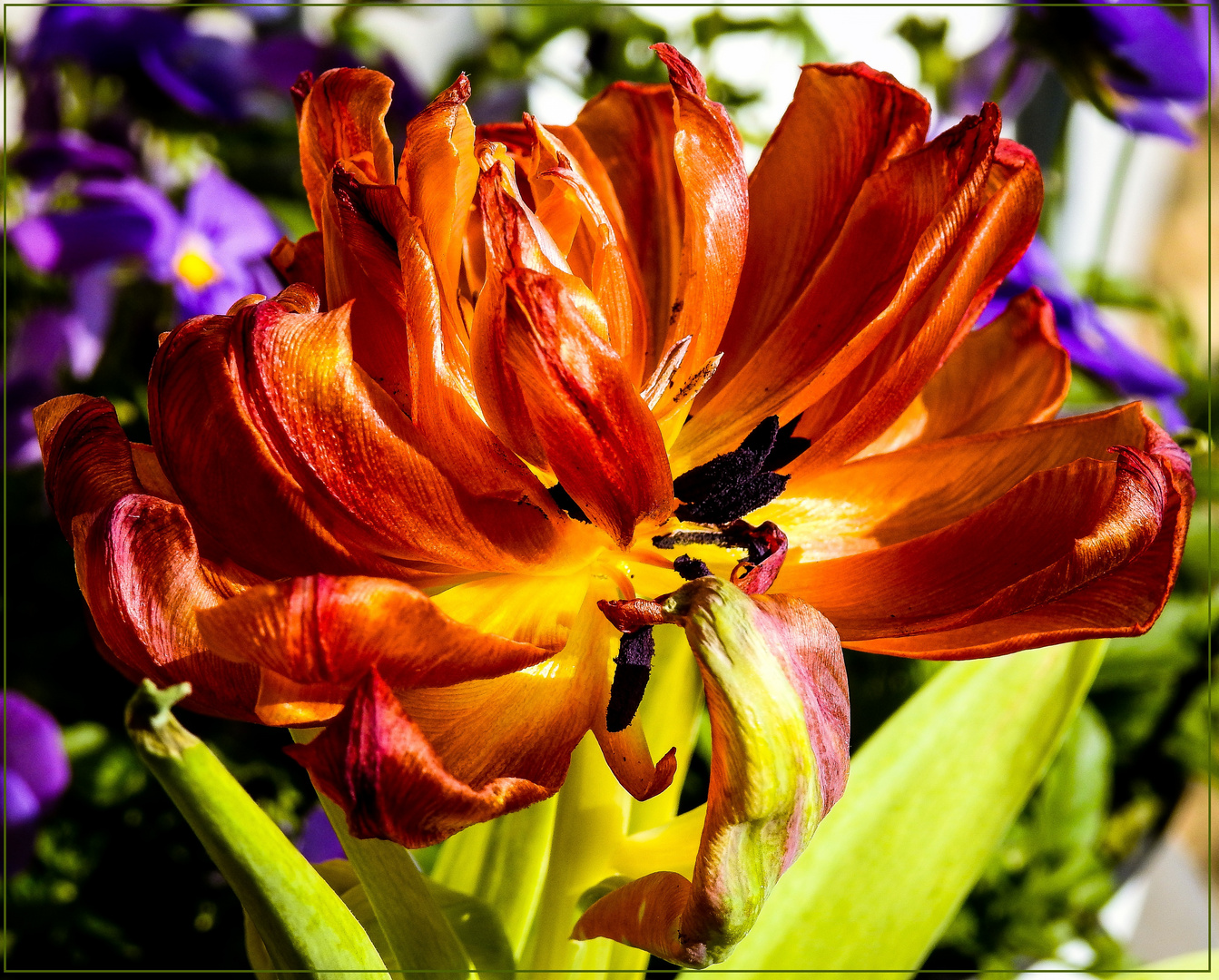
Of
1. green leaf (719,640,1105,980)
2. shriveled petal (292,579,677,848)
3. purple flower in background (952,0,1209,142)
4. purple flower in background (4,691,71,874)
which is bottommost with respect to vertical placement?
purple flower in background (4,691,71,874)

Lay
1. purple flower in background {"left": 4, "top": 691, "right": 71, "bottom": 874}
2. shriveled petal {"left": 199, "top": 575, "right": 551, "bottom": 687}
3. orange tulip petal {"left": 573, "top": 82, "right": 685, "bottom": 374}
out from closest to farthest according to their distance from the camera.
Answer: shriveled petal {"left": 199, "top": 575, "right": 551, "bottom": 687}
orange tulip petal {"left": 573, "top": 82, "right": 685, "bottom": 374}
purple flower in background {"left": 4, "top": 691, "right": 71, "bottom": 874}

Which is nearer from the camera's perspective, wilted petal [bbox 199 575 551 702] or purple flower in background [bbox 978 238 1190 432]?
wilted petal [bbox 199 575 551 702]

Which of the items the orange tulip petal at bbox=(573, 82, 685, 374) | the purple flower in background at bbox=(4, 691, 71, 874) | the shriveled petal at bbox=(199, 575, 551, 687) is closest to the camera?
the shriveled petal at bbox=(199, 575, 551, 687)

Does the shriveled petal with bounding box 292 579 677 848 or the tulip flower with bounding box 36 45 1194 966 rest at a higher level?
the tulip flower with bounding box 36 45 1194 966

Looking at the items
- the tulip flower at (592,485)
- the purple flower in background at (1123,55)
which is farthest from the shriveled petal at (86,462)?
the purple flower in background at (1123,55)

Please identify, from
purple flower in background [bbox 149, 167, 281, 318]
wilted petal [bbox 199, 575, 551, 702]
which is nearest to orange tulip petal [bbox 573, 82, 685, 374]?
wilted petal [bbox 199, 575, 551, 702]

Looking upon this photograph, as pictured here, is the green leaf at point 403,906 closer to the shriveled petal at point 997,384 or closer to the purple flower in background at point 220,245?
the shriveled petal at point 997,384

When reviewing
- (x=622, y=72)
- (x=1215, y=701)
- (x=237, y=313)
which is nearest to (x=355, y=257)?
(x=237, y=313)

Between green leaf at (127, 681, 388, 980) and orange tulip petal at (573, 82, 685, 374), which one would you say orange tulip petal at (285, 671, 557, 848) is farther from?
orange tulip petal at (573, 82, 685, 374)
